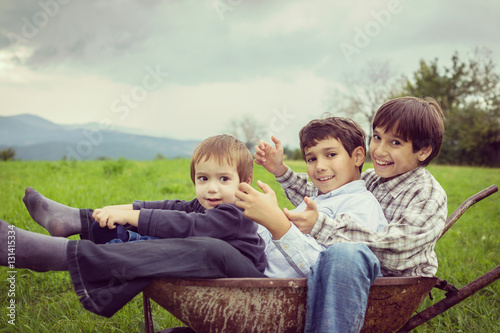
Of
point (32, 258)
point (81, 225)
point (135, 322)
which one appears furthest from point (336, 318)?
point (135, 322)

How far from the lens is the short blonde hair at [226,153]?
7.23 ft

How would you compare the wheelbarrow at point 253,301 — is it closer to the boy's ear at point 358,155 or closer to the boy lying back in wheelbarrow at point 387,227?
the boy lying back in wheelbarrow at point 387,227

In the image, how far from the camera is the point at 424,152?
2.33m

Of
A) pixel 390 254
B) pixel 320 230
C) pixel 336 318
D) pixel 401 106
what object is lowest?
pixel 336 318

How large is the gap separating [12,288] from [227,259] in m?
2.47

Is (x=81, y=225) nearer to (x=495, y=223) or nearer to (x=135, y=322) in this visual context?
(x=135, y=322)

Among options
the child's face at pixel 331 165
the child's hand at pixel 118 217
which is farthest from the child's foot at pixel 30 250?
the child's face at pixel 331 165

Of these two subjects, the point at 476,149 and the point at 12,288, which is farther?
the point at 476,149

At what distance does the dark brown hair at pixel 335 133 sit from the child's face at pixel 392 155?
14cm

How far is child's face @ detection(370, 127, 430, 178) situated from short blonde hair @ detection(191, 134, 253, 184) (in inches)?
31.6

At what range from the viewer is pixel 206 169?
2.21 meters

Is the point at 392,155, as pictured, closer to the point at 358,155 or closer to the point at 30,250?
the point at 358,155

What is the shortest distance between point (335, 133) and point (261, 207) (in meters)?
0.97

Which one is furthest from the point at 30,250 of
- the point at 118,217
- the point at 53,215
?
the point at 53,215
